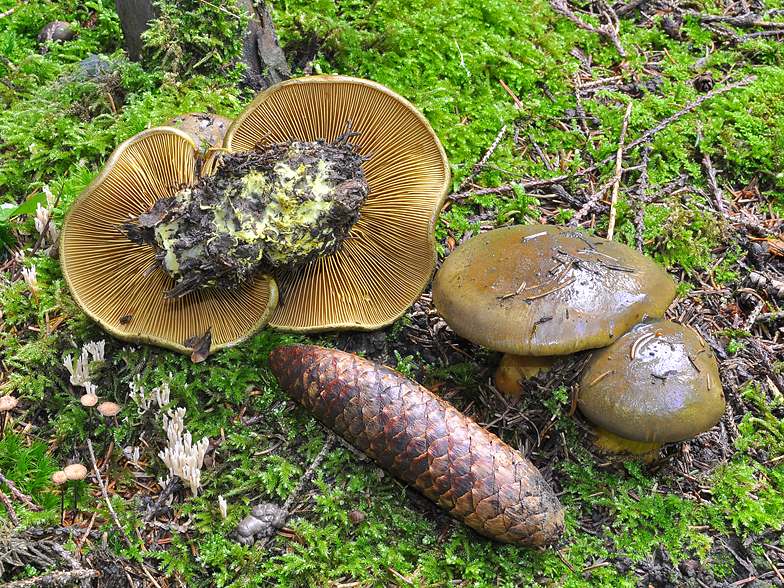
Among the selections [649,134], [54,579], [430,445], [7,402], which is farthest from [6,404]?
[649,134]

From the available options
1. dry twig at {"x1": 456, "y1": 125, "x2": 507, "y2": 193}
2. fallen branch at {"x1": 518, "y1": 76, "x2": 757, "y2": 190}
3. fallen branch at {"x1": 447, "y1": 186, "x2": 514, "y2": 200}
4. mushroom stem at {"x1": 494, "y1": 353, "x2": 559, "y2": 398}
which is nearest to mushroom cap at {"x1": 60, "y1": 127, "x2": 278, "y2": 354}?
mushroom stem at {"x1": 494, "y1": 353, "x2": 559, "y2": 398}

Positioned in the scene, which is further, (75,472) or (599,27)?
(599,27)

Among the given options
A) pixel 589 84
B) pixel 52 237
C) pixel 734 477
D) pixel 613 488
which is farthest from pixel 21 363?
pixel 589 84

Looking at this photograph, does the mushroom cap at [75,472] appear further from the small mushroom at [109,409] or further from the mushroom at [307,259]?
the mushroom at [307,259]

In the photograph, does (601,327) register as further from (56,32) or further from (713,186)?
(56,32)

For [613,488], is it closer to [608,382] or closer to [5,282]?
[608,382]

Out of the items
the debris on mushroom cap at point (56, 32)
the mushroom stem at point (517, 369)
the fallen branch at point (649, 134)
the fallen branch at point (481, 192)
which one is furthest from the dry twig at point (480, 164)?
the debris on mushroom cap at point (56, 32)
